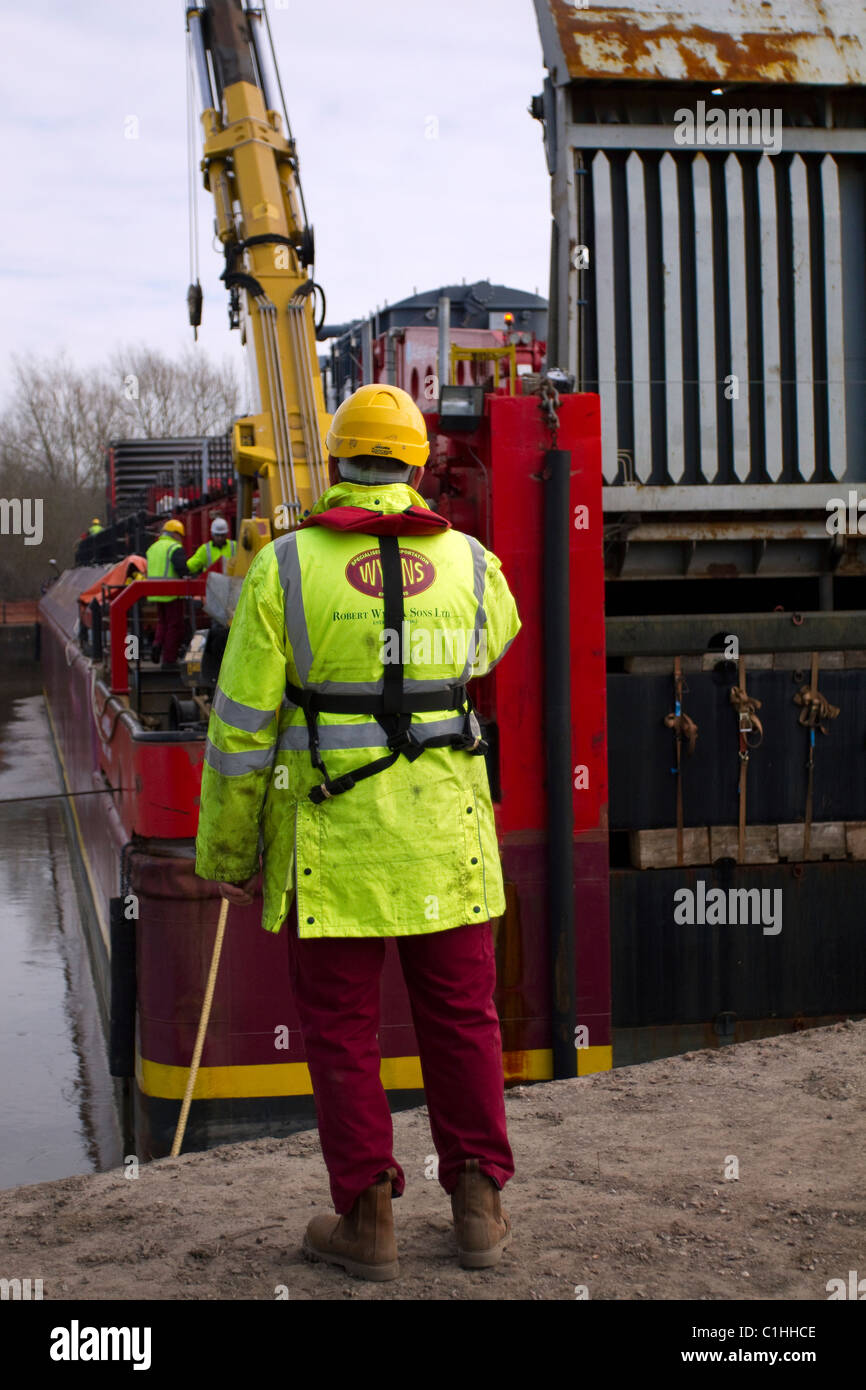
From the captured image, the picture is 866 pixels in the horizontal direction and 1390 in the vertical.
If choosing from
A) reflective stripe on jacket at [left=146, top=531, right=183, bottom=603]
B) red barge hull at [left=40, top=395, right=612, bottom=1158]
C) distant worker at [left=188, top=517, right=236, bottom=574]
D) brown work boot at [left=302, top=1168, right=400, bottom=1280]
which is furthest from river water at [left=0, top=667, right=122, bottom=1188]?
brown work boot at [left=302, top=1168, right=400, bottom=1280]

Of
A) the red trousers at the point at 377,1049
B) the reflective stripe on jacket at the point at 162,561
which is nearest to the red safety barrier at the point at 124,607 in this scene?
the reflective stripe on jacket at the point at 162,561

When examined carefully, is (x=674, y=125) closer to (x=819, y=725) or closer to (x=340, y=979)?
(x=819, y=725)

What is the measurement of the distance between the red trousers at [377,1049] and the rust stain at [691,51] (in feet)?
18.9

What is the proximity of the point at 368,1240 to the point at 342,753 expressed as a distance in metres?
1.06

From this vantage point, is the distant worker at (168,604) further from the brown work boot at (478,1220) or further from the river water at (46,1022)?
the brown work boot at (478,1220)

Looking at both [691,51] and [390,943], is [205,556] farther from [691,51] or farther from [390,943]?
[390,943]

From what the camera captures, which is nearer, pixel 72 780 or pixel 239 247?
pixel 239 247

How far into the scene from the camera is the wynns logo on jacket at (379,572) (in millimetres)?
3076

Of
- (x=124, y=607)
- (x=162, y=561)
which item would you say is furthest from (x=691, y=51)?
(x=162, y=561)

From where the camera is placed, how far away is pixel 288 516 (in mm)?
8922

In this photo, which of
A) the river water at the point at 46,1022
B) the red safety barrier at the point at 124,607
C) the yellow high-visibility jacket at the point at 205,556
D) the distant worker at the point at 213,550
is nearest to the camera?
the river water at the point at 46,1022

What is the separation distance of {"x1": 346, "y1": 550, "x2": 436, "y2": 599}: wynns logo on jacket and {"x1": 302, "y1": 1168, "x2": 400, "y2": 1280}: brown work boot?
1322 millimetres
